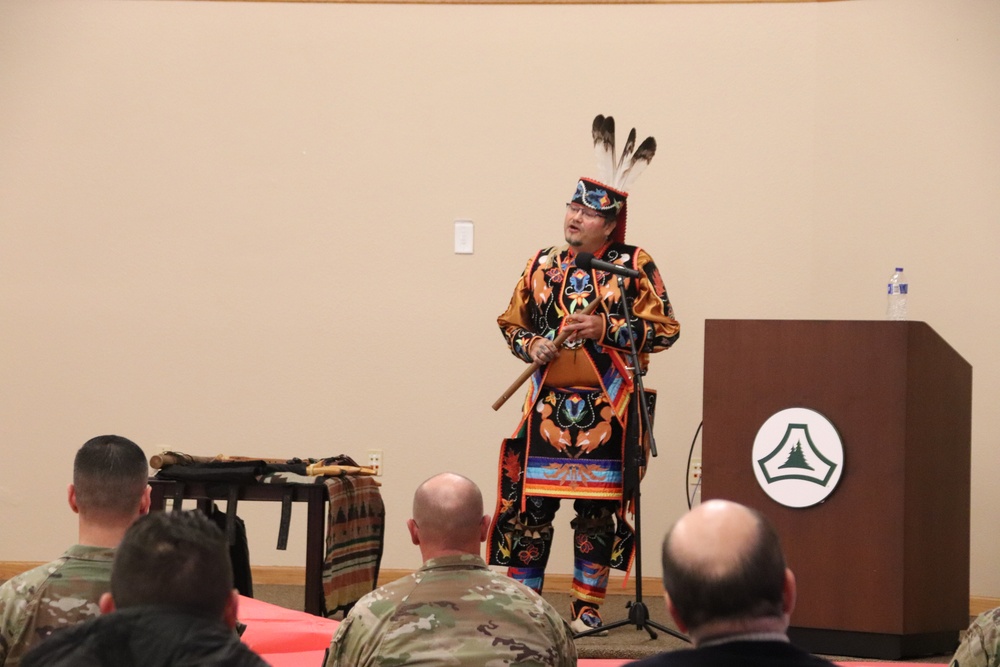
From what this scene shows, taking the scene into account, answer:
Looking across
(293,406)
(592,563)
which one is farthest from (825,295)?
(293,406)

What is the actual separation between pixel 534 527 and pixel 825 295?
1911mm

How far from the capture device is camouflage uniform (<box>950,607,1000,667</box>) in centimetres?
202

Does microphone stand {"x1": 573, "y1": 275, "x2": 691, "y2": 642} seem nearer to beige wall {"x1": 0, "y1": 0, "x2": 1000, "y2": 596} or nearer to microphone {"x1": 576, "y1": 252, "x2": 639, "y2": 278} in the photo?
microphone {"x1": 576, "y1": 252, "x2": 639, "y2": 278}

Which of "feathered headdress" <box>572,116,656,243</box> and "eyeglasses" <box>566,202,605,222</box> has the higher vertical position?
"feathered headdress" <box>572,116,656,243</box>

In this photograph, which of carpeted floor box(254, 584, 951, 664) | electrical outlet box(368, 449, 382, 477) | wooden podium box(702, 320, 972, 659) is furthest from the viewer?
electrical outlet box(368, 449, 382, 477)

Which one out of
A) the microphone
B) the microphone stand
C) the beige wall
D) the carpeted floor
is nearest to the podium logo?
the microphone stand

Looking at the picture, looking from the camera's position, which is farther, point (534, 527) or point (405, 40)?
point (405, 40)

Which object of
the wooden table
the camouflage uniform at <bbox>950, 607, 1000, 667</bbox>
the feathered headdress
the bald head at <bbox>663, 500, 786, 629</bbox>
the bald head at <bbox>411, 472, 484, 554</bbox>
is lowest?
the wooden table

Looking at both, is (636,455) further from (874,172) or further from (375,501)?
(874,172)

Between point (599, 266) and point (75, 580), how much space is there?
2.18 meters

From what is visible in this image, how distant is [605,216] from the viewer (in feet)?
13.8

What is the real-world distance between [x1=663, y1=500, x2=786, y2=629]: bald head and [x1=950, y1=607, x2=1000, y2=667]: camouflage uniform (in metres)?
0.86

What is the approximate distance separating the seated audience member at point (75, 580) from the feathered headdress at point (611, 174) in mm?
2325

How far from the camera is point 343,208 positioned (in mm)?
5617
